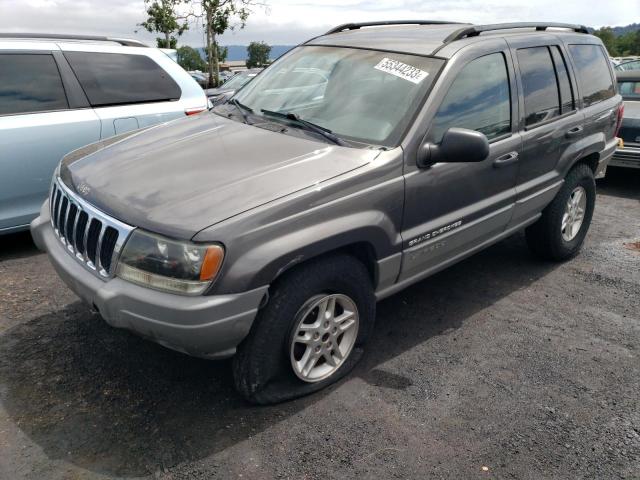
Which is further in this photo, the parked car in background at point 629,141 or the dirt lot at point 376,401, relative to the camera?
the parked car in background at point 629,141

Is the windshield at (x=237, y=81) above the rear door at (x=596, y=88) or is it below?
below

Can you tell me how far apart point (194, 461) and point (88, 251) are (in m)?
1.12

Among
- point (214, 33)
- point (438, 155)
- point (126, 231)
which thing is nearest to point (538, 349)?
point (438, 155)

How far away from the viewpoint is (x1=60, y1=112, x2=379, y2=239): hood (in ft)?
8.27

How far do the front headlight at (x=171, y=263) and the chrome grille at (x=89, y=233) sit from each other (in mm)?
97

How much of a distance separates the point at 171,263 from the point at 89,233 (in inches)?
23.5

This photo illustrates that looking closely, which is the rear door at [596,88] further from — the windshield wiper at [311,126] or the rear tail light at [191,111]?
the rear tail light at [191,111]

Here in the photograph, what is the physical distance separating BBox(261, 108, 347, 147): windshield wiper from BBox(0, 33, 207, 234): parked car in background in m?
2.06

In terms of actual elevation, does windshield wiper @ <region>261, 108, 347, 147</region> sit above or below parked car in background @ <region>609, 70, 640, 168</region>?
above

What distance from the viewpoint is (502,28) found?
155 inches

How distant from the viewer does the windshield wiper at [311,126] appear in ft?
10.1

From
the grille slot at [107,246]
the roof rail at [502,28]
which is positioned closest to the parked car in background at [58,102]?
the grille slot at [107,246]

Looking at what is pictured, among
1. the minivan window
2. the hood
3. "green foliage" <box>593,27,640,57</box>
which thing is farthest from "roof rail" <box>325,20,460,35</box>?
"green foliage" <box>593,27,640,57</box>

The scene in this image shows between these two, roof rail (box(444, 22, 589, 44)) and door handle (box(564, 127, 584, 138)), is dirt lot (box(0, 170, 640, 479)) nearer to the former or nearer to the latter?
door handle (box(564, 127, 584, 138))
